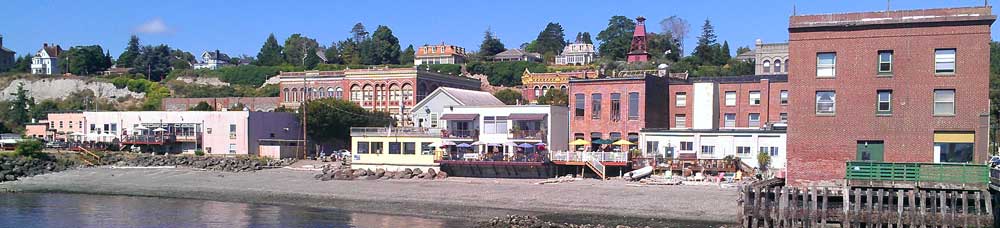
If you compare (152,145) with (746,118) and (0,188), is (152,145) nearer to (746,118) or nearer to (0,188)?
(0,188)

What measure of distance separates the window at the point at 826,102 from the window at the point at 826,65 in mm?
651

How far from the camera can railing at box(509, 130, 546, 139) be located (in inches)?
2004

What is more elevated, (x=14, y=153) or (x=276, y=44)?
(x=276, y=44)

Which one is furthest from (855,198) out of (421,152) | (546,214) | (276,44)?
(276,44)

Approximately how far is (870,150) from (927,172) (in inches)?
143

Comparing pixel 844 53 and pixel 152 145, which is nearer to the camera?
pixel 844 53

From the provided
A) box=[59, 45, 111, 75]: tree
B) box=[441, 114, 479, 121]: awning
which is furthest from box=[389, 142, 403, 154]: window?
box=[59, 45, 111, 75]: tree

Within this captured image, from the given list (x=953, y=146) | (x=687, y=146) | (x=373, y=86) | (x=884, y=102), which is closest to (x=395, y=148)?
(x=687, y=146)

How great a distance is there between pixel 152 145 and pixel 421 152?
26.8 m

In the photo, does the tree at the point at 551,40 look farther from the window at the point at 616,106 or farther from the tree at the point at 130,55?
the window at the point at 616,106

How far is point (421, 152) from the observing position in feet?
172

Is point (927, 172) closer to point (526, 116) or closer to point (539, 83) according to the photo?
point (526, 116)

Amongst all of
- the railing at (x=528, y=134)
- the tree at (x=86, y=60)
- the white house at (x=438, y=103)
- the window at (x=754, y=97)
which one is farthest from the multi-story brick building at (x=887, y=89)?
the tree at (x=86, y=60)

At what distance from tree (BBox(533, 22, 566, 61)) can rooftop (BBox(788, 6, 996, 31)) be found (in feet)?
426
